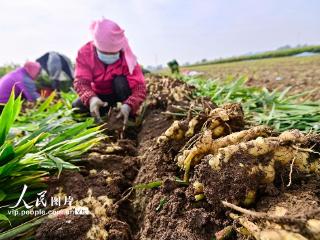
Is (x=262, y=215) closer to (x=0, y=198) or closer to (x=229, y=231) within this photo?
(x=229, y=231)

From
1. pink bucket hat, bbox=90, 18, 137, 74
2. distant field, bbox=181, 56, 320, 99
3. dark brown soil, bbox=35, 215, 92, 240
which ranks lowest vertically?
distant field, bbox=181, 56, 320, 99

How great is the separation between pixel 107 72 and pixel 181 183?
180cm

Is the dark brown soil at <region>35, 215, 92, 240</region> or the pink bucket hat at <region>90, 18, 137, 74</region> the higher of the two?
the pink bucket hat at <region>90, 18, 137, 74</region>

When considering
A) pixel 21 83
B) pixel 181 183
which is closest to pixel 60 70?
pixel 21 83

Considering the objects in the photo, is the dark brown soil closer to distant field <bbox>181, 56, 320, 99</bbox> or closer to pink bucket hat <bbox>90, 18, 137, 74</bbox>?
pink bucket hat <bbox>90, 18, 137, 74</bbox>

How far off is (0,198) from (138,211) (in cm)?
59

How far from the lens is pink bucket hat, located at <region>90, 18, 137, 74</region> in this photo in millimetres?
3150

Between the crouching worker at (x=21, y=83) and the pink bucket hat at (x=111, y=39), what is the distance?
1874mm

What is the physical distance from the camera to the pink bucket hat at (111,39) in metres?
3.15

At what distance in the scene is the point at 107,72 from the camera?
333cm

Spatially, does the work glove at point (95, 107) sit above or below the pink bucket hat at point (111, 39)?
below

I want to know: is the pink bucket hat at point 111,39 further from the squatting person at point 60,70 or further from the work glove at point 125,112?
the squatting person at point 60,70

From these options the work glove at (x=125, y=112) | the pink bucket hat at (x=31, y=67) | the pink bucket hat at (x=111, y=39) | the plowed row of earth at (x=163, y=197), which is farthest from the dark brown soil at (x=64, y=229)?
the pink bucket hat at (x=31, y=67)

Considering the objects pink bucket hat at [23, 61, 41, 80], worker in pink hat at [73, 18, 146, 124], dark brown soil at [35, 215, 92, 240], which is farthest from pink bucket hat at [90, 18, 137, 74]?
pink bucket hat at [23, 61, 41, 80]
